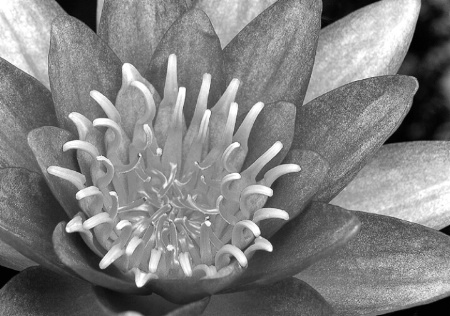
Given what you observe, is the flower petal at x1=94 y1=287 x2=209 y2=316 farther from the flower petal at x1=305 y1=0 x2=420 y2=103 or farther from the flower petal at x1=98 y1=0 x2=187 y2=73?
the flower petal at x1=305 y1=0 x2=420 y2=103

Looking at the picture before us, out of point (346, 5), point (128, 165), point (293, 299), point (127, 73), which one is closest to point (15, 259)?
point (128, 165)

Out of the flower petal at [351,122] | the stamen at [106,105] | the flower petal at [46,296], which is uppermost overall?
the flower petal at [351,122]

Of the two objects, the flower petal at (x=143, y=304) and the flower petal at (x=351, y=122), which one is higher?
the flower petal at (x=351, y=122)

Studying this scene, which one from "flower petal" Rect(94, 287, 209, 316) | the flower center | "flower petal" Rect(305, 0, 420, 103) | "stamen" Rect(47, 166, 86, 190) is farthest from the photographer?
"flower petal" Rect(305, 0, 420, 103)

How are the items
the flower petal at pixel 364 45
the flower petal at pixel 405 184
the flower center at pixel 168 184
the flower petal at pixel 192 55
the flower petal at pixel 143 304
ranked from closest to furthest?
the flower petal at pixel 143 304 → the flower center at pixel 168 184 → the flower petal at pixel 192 55 → the flower petal at pixel 405 184 → the flower petal at pixel 364 45

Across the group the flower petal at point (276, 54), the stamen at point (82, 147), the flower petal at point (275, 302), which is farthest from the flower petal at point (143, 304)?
the flower petal at point (276, 54)

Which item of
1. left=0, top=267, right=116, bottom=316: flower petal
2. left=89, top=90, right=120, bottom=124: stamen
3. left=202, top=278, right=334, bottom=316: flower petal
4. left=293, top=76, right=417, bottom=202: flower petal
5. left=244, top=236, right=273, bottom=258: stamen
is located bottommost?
left=0, top=267, right=116, bottom=316: flower petal

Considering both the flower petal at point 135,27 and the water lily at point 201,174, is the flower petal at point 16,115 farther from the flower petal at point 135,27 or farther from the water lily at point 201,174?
the flower petal at point 135,27

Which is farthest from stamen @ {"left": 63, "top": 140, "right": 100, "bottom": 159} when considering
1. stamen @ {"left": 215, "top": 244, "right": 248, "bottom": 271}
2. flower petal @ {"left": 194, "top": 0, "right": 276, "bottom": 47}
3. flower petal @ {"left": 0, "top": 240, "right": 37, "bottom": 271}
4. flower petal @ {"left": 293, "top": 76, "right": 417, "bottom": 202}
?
flower petal @ {"left": 194, "top": 0, "right": 276, "bottom": 47}
